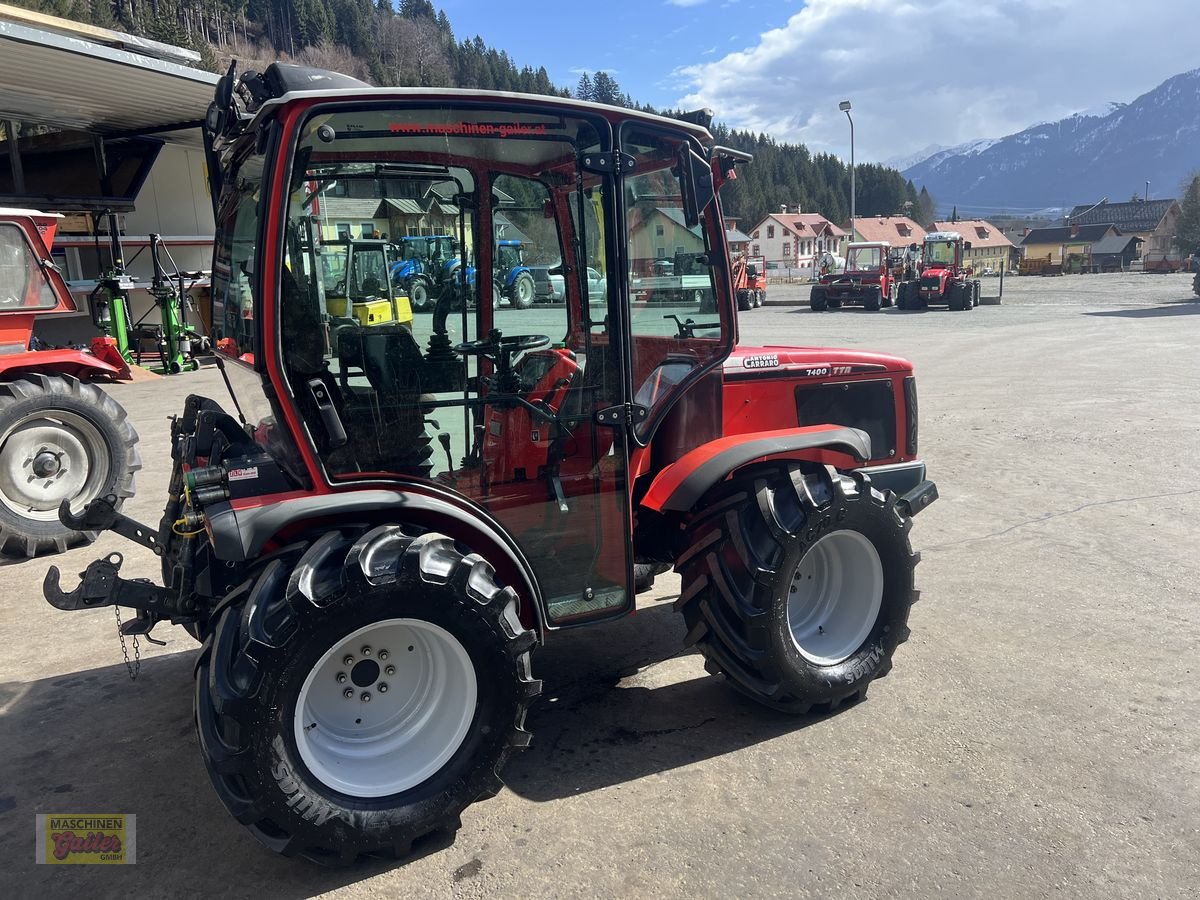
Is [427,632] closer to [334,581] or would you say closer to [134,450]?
[334,581]

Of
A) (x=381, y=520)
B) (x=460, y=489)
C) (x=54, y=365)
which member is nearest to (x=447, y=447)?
(x=460, y=489)

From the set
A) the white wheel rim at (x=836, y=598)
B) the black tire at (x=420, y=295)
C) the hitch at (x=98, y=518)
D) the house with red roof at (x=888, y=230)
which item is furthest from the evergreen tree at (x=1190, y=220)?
the hitch at (x=98, y=518)

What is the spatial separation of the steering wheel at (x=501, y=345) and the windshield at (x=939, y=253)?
95.7ft

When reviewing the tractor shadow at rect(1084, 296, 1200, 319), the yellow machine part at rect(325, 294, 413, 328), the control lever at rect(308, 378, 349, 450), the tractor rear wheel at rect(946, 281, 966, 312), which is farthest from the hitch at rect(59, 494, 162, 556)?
the tractor rear wheel at rect(946, 281, 966, 312)

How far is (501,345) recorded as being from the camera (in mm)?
3176

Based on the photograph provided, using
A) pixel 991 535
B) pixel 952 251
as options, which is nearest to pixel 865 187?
pixel 952 251

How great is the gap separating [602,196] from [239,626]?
1.95m

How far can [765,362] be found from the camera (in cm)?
400

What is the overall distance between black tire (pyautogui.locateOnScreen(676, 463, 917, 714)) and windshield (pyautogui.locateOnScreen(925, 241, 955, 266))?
93.6 feet

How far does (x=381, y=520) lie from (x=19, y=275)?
572 centimetres

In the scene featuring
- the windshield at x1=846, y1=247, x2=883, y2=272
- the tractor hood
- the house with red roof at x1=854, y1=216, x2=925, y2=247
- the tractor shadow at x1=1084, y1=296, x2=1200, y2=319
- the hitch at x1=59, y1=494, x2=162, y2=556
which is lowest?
the tractor shadow at x1=1084, y1=296, x2=1200, y2=319

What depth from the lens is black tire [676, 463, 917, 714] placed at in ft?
11.2

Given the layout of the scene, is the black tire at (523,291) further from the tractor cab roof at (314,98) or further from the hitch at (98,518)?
the hitch at (98,518)

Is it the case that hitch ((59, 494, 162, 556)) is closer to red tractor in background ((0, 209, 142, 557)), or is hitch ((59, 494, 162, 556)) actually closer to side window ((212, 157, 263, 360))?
side window ((212, 157, 263, 360))
